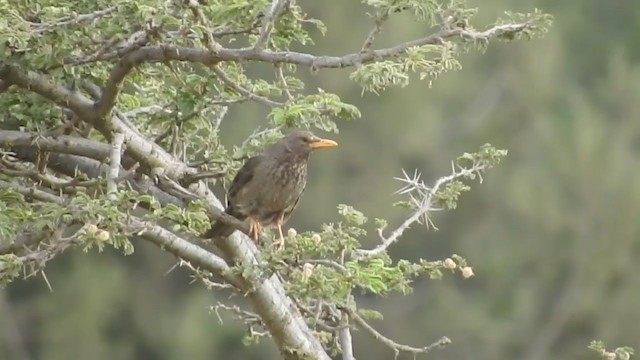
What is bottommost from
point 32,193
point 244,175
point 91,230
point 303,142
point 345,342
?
point 91,230

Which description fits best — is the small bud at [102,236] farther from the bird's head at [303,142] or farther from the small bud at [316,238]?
the bird's head at [303,142]

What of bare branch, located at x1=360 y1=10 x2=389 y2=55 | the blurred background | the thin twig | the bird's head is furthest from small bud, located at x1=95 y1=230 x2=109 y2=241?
the blurred background

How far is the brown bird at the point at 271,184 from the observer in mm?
5484

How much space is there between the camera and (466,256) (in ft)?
53.2

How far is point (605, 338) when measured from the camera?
1514 centimetres

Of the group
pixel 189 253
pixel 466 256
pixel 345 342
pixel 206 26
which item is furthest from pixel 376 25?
pixel 466 256

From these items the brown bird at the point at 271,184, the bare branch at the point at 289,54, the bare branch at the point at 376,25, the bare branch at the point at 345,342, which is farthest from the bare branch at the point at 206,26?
the bare branch at the point at 345,342

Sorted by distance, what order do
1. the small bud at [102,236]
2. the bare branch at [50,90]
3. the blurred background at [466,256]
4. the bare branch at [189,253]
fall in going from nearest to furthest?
the small bud at [102,236]
the bare branch at [50,90]
the bare branch at [189,253]
the blurred background at [466,256]

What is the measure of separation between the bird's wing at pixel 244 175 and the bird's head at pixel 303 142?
0.63ft

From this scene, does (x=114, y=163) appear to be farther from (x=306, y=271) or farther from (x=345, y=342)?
(x=345, y=342)

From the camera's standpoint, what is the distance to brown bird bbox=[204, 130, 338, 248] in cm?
548

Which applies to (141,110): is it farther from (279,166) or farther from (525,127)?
(525,127)

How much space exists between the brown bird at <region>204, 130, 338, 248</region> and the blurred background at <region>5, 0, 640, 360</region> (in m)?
9.28

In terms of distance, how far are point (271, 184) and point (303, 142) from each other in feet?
0.85
